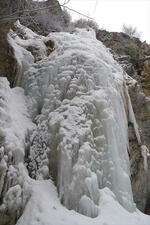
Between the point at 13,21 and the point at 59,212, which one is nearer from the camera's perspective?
the point at 59,212

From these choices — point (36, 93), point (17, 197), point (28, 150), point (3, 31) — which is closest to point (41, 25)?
point (3, 31)

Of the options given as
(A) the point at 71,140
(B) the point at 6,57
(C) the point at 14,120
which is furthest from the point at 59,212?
(B) the point at 6,57

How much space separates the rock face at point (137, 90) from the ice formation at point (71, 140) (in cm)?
156

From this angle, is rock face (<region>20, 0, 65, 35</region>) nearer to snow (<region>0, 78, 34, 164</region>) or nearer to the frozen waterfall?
the frozen waterfall

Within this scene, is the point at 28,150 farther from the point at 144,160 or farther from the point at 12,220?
the point at 144,160

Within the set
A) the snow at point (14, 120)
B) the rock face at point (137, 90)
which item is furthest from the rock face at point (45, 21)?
the snow at point (14, 120)

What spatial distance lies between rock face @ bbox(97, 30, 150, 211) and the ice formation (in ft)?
5.11

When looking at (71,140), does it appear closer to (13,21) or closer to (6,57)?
(6,57)

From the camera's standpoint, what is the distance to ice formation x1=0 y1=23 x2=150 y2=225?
5605mm

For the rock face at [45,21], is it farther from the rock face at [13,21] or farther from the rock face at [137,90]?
the rock face at [137,90]

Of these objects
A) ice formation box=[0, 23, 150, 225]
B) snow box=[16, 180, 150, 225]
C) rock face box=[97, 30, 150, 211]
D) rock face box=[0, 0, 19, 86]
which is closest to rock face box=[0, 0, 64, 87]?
rock face box=[0, 0, 19, 86]

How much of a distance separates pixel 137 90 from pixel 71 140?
13.7 feet

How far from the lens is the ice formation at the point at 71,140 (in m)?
5.61

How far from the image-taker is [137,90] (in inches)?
389
